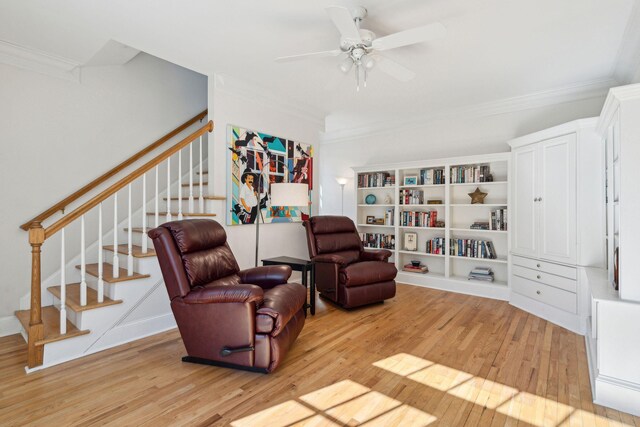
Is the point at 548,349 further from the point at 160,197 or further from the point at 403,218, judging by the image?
the point at 160,197

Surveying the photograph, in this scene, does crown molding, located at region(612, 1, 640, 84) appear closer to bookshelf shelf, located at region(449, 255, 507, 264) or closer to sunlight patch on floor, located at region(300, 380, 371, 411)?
bookshelf shelf, located at region(449, 255, 507, 264)

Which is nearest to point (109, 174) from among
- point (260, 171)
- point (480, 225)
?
point (260, 171)

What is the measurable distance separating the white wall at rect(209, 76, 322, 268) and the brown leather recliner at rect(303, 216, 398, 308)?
588mm

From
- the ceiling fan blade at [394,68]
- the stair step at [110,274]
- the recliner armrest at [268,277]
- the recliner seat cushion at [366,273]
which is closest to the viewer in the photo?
the ceiling fan blade at [394,68]

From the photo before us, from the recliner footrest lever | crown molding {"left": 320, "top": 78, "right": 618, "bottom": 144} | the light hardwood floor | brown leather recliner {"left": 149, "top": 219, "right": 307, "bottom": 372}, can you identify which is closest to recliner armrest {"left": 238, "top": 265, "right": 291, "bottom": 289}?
brown leather recliner {"left": 149, "top": 219, "right": 307, "bottom": 372}

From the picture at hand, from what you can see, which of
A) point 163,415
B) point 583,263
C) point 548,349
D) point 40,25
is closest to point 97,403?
point 163,415

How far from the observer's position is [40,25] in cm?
256

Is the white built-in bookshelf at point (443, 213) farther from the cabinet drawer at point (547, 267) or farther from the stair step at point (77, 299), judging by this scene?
the stair step at point (77, 299)

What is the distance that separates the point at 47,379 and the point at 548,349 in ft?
12.1

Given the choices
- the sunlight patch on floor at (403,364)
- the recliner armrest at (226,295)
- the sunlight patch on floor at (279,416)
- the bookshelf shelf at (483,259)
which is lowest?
the sunlight patch on floor at (279,416)

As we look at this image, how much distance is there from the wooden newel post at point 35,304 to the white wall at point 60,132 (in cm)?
104

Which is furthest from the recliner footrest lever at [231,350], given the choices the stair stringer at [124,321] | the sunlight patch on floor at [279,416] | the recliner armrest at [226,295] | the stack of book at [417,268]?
the stack of book at [417,268]

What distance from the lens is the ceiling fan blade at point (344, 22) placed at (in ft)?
6.00

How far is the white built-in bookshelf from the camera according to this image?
4.18 meters
